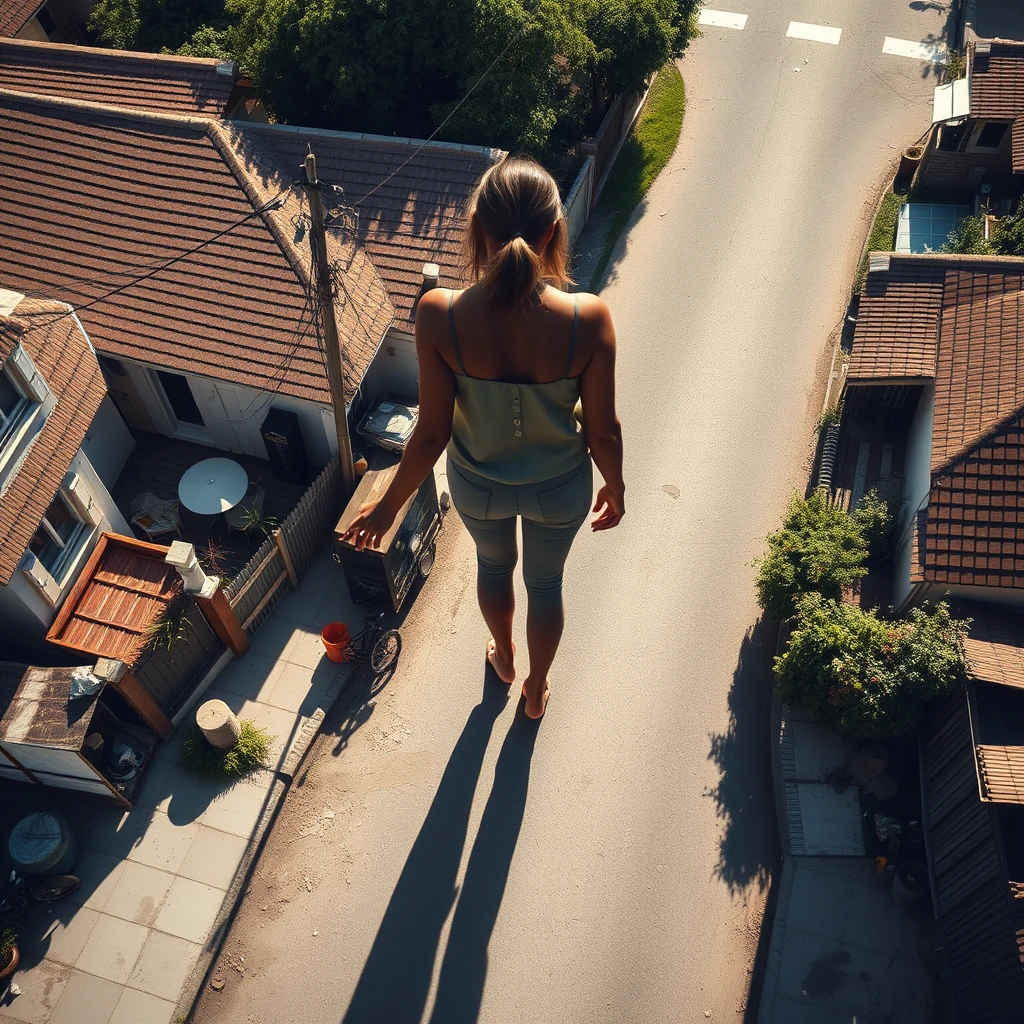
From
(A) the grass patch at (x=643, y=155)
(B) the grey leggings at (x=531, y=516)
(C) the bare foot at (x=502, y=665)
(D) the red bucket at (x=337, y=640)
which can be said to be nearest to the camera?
(B) the grey leggings at (x=531, y=516)

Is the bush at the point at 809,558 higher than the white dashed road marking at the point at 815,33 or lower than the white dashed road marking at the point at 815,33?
lower

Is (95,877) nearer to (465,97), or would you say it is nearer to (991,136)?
(465,97)

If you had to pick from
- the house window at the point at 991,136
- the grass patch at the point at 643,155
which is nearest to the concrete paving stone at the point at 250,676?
the grass patch at the point at 643,155

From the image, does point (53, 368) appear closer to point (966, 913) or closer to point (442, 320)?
point (442, 320)

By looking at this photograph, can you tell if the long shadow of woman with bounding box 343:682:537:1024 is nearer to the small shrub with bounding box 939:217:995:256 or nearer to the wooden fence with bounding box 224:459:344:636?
the wooden fence with bounding box 224:459:344:636

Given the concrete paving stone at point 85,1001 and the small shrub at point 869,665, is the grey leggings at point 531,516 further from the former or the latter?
the concrete paving stone at point 85,1001

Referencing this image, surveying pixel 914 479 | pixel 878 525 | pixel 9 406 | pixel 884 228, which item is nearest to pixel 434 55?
pixel 9 406

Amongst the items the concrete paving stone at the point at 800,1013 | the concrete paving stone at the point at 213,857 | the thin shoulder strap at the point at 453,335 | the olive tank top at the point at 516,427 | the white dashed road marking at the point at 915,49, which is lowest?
the concrete paving stone at the point at 800,1013

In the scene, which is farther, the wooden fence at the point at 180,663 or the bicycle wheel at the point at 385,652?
the bicycle wheel at the point at 385,652
